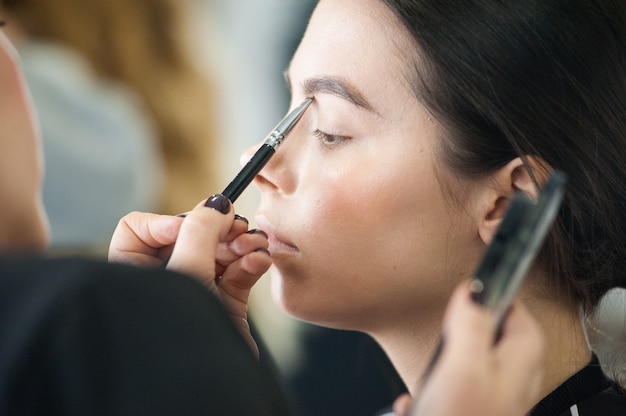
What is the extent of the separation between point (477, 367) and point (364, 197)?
534 mm

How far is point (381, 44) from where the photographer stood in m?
1.12

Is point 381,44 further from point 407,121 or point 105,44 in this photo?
point 105,44

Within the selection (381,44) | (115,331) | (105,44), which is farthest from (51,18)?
(115,331)

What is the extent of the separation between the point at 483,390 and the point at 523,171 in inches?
22.1

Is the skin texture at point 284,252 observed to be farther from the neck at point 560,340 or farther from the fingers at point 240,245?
the neck at point 560,340

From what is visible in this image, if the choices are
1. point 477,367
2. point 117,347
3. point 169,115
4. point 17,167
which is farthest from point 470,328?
point 169,115

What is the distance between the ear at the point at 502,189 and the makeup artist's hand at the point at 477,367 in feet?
1.64

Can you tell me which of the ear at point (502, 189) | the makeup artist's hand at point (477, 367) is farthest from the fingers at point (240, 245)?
the makeup artist's hand at point (477, 367)

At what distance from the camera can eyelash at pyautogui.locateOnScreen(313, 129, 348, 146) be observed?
3.69 feet

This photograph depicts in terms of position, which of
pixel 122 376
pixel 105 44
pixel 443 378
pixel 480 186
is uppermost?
pixel 105 44

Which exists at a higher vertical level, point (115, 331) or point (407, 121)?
point (407, 121)

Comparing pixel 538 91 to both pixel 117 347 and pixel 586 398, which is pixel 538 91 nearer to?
pixel 586 398

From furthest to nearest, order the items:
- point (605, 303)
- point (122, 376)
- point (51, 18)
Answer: point (51, 18) → point (605, 303) → point (122, 376)

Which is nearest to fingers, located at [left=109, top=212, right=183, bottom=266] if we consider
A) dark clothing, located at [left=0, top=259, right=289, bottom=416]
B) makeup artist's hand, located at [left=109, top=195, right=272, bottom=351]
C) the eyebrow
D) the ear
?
makeup artist's hand, located at [left=109, top=195, right=272, bottom=351]
